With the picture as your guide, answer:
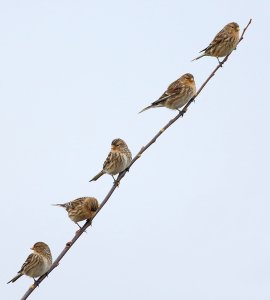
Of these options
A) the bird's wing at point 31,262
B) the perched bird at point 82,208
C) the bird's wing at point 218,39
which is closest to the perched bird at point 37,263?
the bird's wing at point 31,262

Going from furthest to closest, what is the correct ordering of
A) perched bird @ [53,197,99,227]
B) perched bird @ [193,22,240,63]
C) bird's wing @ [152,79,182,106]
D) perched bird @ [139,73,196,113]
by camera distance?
perched bird @ [193,22,240,63]
perched bird @ [139,73,196,113]
bird's wing @ [152,79,182,106]
perched bird @ [53,197,99,227]

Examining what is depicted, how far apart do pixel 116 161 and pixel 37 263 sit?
240cm

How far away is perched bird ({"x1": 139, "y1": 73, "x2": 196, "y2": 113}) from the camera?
10688mm

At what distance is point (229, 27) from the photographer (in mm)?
12008

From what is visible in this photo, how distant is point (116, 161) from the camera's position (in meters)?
10.8

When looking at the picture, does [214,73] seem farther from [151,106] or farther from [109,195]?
[151,106]

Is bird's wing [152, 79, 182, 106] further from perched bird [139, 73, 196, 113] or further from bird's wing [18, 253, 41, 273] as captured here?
bird's wing [18, 253, 41, 273]

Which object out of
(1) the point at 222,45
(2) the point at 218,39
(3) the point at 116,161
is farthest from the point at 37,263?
(2) the point at 218,39

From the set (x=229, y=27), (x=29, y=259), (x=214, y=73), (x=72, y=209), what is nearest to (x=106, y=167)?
(x=72, y=209)

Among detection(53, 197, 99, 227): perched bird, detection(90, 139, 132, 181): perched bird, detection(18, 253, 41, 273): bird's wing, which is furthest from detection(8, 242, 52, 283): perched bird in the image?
detection(90, 139, 132, 181): perched bird

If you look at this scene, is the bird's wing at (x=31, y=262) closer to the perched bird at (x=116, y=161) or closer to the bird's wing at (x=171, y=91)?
the perched bird at (x=116, y=161)

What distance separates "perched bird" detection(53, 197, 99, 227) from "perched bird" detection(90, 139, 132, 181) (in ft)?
3.69

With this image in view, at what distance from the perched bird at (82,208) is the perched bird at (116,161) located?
1.13 m

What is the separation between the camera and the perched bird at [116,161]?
10.8 metres
